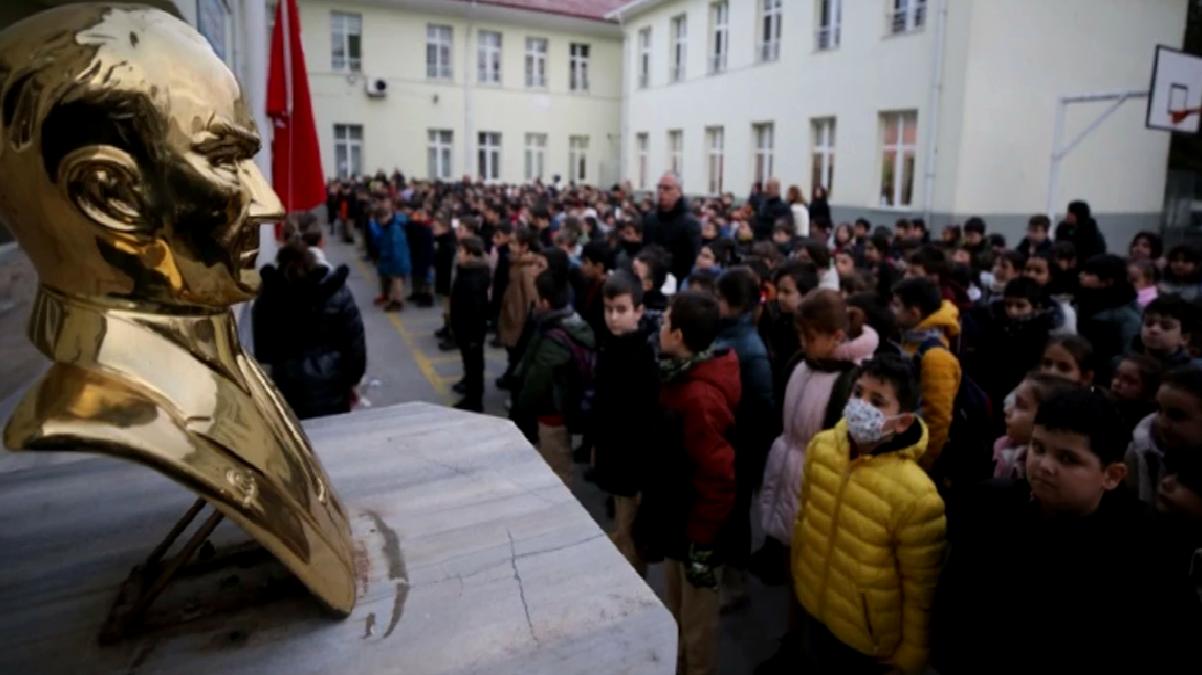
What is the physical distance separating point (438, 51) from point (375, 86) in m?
2.25

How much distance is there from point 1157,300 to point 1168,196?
14.2 metres

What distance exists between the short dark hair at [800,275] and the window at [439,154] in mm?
20118

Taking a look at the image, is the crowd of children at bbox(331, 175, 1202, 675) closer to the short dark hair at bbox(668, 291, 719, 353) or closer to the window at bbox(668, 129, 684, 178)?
the short dark hair at bbox(668, 291, 719, 353)

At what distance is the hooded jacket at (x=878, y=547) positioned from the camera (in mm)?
1984

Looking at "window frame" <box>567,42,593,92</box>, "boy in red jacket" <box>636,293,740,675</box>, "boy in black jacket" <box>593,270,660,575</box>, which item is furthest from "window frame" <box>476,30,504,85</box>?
"boy in red jacket" <box>636,293,740,675</box>

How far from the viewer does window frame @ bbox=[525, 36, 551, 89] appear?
2352 cm

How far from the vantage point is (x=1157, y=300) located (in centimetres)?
322

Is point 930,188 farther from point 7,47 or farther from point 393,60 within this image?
point 393,60

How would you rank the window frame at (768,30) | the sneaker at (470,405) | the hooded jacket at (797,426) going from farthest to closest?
1. the window frame at (768,30)
2. the sneaker at (470,405)
3. the hooded jacket at (797,426)

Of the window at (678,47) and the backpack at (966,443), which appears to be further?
the window at (678,47)

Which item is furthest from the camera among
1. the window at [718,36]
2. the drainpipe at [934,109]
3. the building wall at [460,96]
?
the building wall at [460,96]

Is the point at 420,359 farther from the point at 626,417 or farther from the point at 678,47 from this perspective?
the point at 678,47

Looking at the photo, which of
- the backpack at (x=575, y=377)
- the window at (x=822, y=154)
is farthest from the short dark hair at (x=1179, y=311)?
the window at (x=822, y=154)

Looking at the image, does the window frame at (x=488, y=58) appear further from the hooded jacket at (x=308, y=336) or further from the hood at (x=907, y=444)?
the hood at (x=907, y=444)
